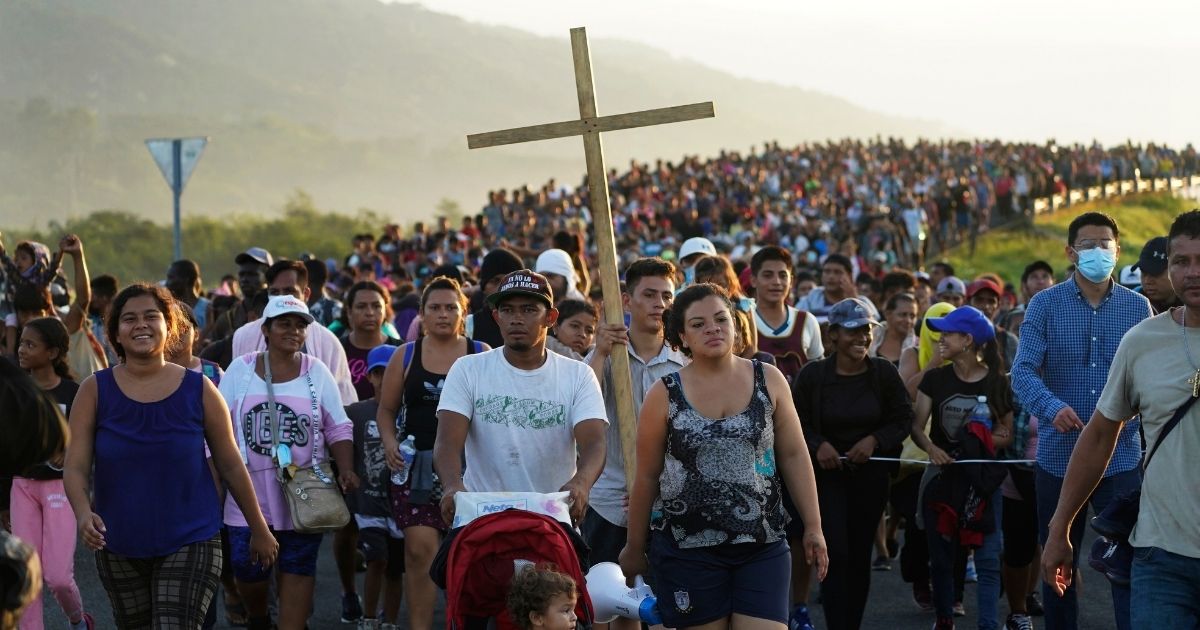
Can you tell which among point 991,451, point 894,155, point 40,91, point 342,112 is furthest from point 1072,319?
point 342,112

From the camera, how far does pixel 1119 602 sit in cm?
616

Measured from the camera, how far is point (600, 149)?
7.24 meters

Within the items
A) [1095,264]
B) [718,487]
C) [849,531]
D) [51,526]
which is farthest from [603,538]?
[51,526]

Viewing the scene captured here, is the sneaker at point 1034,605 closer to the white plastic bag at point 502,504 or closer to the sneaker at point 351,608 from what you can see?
the sneaker at point 351,608

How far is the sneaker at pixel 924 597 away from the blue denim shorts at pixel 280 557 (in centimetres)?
394

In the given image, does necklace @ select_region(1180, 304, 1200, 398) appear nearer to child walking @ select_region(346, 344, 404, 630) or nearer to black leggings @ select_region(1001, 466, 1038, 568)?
black leggings @ select_region(1001, 466, 1038, 568)

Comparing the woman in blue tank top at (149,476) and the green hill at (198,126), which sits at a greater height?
the green hill at (198,126)

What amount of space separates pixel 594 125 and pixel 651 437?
1802mm

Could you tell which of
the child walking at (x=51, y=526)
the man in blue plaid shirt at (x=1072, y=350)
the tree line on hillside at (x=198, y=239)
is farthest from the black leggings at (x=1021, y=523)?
the tree line on hillside at (x=198, y=239)

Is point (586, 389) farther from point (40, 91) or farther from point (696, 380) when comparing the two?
point (40, 91)

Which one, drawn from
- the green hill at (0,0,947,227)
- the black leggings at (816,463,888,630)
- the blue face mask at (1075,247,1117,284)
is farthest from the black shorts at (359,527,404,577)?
the green hill at (0,0,947,227)

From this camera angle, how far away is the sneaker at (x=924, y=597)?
32.6 ft

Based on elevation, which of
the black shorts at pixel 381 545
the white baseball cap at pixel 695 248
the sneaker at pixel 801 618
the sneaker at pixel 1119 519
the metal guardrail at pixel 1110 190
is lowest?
the sneaker at pixel 801 618

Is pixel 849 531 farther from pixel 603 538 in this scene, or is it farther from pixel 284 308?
pixel 284 308
